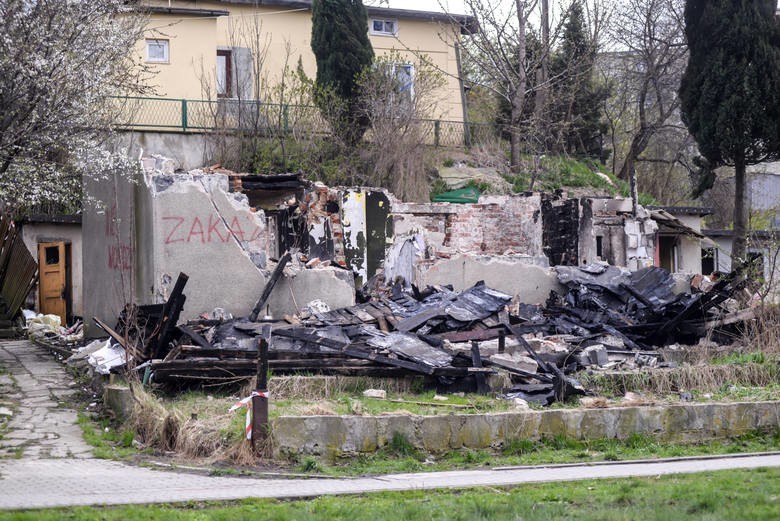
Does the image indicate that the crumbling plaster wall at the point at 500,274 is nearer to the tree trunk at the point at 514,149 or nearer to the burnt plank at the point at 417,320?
the burnt plank at the point at 417,320

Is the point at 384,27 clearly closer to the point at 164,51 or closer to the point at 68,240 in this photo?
the point at 164,51

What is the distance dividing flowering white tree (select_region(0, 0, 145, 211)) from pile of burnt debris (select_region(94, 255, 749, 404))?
8.56ft

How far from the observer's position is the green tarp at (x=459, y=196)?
2619 centimetres

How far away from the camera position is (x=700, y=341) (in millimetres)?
16062

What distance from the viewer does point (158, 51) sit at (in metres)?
26.8

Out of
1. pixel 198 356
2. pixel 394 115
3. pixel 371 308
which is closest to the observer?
pixel 198 356

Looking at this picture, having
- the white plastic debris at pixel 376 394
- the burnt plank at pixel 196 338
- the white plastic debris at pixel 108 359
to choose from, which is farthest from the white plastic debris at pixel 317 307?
the white plastic debris at pixel 376 394

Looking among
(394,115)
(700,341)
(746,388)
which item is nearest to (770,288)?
(700,341)

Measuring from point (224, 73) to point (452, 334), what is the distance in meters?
16.4

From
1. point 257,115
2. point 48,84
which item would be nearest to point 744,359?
point 48,84

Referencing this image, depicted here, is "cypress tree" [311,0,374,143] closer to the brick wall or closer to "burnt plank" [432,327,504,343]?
the brick wall

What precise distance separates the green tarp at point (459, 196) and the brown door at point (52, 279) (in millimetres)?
10086

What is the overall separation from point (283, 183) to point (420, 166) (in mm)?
6832

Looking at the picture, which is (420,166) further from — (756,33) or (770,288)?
(770,288)
